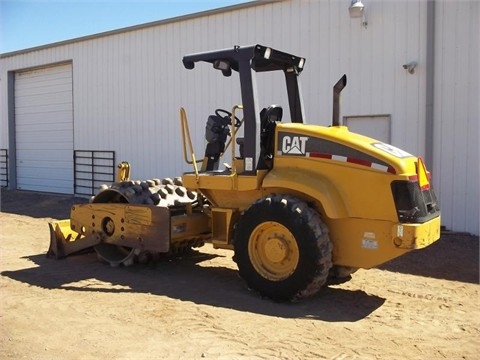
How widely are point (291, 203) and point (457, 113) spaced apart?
5.37 metres

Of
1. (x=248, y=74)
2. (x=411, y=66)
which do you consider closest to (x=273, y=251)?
(x=248, y=74)

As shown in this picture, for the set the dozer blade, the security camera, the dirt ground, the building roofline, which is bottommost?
the dirt ground

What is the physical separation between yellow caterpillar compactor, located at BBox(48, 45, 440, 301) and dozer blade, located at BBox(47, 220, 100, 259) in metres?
0.90

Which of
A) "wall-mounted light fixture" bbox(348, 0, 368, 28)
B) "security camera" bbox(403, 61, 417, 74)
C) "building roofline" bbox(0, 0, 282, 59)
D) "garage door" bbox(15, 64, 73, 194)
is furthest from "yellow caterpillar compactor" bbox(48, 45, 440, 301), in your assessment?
"garage door" bbox(15, 64, 73, 194)

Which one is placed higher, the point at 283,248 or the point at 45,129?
the point at 45,129

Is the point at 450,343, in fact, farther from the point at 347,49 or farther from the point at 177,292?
the point at 347,49

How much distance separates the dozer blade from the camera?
7.57 m

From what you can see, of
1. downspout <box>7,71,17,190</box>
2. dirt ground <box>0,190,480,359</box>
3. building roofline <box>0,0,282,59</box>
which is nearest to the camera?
dirt ground <box>0,190,480,359</box>

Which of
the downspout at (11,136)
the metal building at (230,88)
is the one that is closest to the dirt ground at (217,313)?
the metal building at (230,88)

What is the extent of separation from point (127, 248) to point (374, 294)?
337 centimetres

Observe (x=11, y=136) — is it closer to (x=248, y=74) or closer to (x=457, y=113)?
(x=457, y=113)

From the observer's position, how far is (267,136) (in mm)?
6129

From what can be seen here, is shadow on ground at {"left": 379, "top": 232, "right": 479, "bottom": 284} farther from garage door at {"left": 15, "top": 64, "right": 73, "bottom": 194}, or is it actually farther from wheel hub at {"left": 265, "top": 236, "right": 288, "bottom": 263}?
garage door at {"left": 15, "top": 64, "right": 73, "bottom": 194}

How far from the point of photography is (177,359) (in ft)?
14.0
